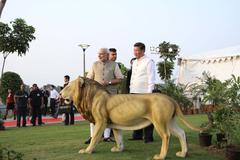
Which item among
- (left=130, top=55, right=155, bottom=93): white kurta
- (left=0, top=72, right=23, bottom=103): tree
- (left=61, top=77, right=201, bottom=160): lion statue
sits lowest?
(left=61, top=77, right=201, bottom=160): lion statue

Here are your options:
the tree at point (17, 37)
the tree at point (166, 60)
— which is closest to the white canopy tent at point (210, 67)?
the tree at point (17, 37)

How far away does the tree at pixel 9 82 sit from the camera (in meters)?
26.6

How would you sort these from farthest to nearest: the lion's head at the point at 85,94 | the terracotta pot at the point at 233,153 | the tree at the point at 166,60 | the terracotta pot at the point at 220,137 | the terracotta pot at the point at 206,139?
1. the tree at the point at 166,60
2. the terracotta pot at the point at 206,139
3. the terracotta pot at the point at 220,137
4. the lion's head at the point at 85,94
5. the terracotta pot at the point at 233,153

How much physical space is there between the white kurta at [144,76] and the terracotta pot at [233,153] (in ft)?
6.20

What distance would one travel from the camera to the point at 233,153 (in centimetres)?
570

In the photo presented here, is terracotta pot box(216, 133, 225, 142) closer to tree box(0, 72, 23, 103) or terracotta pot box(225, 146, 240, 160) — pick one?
terracotta pot box(225, 146, 240, 160)

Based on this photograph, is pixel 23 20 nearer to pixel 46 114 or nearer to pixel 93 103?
pixel 46 114

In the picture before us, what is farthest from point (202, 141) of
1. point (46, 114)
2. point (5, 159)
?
point (46, 114)

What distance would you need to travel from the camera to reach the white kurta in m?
7.22

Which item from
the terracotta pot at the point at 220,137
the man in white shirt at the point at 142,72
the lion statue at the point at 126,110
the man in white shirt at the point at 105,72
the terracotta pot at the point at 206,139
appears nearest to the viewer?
the lion statue at the point at 126,110

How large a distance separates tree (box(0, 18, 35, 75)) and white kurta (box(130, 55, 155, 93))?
64.4 ft

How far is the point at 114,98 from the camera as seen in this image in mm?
6285

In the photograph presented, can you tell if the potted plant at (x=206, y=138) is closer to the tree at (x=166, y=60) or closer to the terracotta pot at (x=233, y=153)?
the terracotta pot at (x=233, y=153)

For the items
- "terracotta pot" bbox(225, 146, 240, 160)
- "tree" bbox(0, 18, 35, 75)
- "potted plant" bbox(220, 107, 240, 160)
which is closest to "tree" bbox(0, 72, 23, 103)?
"tree" bbox(0, 18, 35, 75)
